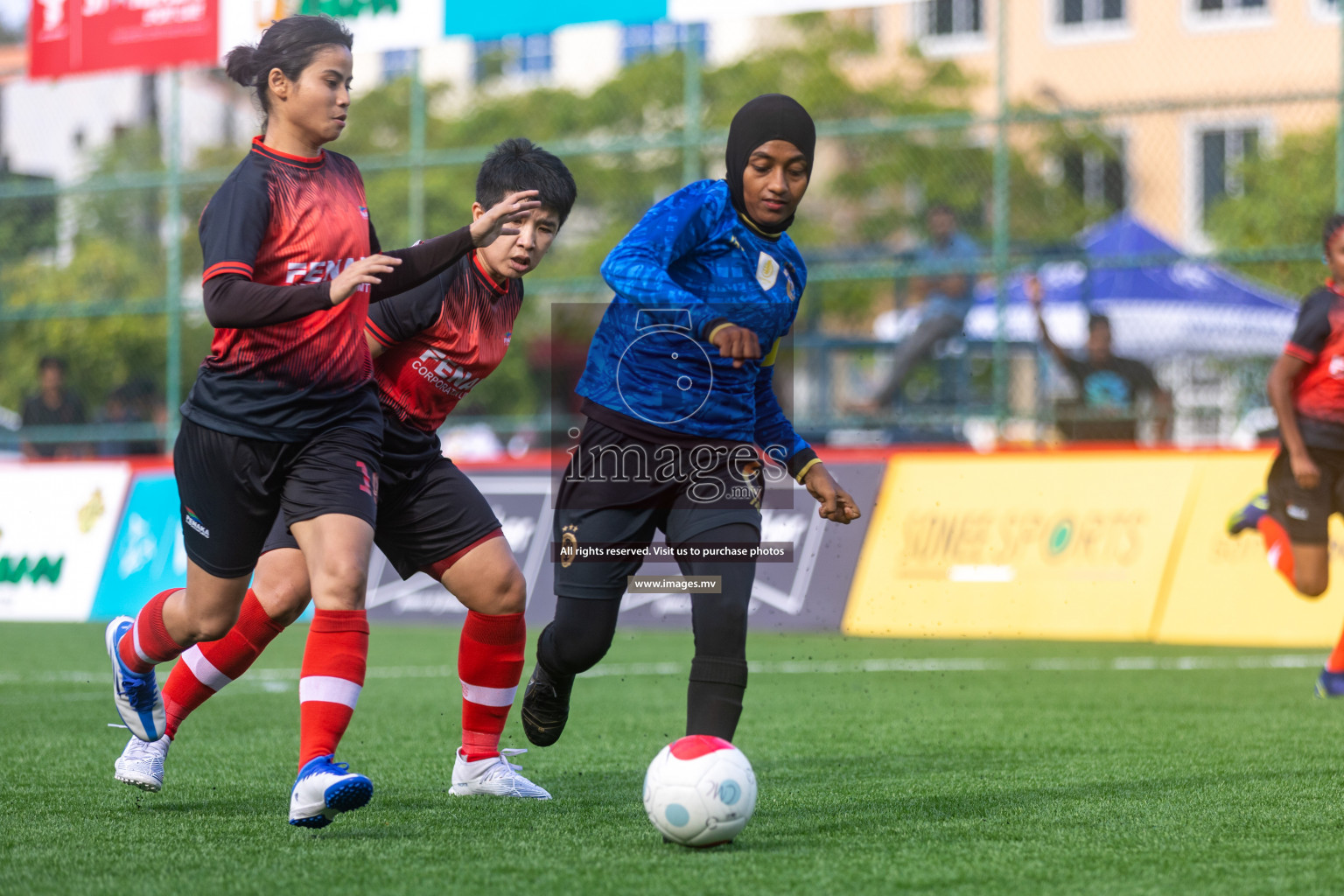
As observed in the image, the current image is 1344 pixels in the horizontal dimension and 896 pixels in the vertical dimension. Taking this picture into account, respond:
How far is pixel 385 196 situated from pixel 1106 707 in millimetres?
13609

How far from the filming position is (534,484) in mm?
12180

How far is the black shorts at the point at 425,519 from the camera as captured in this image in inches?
192

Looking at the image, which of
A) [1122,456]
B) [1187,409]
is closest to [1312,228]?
[1187,409]

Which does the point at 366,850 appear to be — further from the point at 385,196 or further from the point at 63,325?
the point at 385,196

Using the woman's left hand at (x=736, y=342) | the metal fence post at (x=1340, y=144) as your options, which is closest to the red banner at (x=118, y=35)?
the metal fence post at (x=1340, y=144)

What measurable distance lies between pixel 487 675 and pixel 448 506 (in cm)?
57

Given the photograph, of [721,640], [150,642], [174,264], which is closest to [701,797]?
[721,640]

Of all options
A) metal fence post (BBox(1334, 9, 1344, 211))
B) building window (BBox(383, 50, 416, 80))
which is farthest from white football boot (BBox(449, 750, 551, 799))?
building window (BBox(383, 50, 416, 80))

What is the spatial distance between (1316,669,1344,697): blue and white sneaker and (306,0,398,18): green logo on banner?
9.39m

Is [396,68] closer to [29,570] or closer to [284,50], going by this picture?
[29,570]

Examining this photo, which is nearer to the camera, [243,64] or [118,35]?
[243,64]

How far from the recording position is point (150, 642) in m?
4.85

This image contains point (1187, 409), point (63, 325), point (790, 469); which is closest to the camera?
point (790, 469)

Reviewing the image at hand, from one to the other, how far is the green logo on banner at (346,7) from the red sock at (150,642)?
32.0 ft
